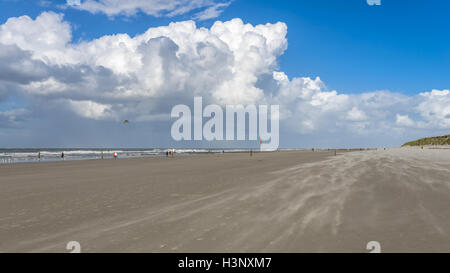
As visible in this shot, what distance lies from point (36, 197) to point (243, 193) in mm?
9552

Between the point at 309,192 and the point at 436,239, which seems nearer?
the point at 436,239

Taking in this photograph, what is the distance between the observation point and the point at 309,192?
11703 millimetres

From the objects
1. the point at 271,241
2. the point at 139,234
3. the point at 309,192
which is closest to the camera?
the point at 271,241

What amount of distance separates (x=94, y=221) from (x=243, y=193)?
6282 millimetres

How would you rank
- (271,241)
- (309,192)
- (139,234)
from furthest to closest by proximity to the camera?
1. (309,192)
2. (139,234)
3. (271,241)
